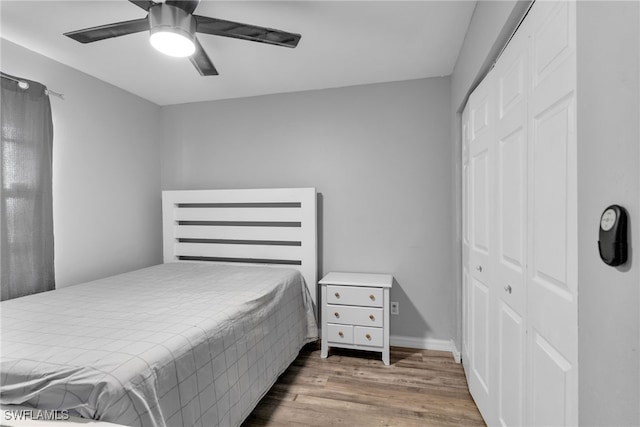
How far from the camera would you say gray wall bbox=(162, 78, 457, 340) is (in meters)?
2.83

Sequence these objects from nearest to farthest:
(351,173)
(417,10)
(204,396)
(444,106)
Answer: (204,396), (417,10), (444,106), (351,173)

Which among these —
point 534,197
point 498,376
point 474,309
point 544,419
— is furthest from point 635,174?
point 474,309

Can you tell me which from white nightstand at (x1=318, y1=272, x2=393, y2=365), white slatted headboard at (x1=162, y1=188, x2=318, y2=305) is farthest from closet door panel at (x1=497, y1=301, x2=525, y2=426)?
white slatted headboard at (x1=162, y1=188, x2=318, y2=305)

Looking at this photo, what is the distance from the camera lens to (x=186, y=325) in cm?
150

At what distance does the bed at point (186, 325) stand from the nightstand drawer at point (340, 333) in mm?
203

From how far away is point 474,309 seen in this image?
6.52ft

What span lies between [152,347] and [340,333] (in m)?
1.70

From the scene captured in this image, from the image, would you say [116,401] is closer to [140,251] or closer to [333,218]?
[333,218]

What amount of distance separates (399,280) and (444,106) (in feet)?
5.35

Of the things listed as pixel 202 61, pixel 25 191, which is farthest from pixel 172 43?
pixel 25 191

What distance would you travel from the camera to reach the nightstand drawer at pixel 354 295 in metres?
2.56

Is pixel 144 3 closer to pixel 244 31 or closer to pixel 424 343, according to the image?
pixel 244 31

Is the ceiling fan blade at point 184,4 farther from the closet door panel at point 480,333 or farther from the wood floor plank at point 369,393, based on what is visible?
the wood floor plank at point 369,393

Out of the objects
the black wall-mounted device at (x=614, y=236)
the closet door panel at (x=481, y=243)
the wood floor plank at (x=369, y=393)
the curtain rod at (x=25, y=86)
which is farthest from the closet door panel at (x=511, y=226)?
the curtain rod at (x=25, y=86)
